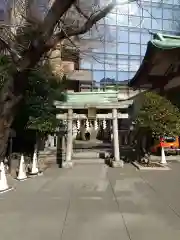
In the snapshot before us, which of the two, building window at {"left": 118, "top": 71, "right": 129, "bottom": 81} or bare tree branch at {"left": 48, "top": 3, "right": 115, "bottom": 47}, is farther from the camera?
building window at {"left": 118, "top": 71, "right": 129, "bottom": 81}

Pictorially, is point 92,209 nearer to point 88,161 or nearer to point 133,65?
point 88,161

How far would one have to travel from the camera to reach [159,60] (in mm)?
19609

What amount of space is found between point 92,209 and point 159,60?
14.1 m

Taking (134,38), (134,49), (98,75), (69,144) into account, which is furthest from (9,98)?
(134,38)

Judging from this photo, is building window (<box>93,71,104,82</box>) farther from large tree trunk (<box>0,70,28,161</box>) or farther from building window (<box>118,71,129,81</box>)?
large tree trunk (<box>0,70,28,161</box>)

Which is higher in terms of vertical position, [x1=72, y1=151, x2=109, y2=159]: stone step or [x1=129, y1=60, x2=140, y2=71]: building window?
[x1=129, y1=60, x2=140, y2=71]: building window

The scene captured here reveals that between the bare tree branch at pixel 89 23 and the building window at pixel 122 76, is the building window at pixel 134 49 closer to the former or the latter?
the building window at pixel 122 76

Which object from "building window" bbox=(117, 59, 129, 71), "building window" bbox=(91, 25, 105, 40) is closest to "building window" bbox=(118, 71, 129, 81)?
"building window" bbox=(117, 59, 129, 71)

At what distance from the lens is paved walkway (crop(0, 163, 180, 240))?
5574mm

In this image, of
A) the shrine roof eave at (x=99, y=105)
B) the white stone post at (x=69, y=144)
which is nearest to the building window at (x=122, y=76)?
the shrine roof eave at (x=99, y=105)

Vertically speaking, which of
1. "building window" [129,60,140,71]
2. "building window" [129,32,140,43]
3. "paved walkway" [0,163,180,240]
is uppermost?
"building window" [129,32,140,43]

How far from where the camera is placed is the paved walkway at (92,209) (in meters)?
5.57

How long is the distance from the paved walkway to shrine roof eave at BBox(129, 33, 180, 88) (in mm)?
7763

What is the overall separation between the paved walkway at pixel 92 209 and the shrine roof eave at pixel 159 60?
7.76 m
